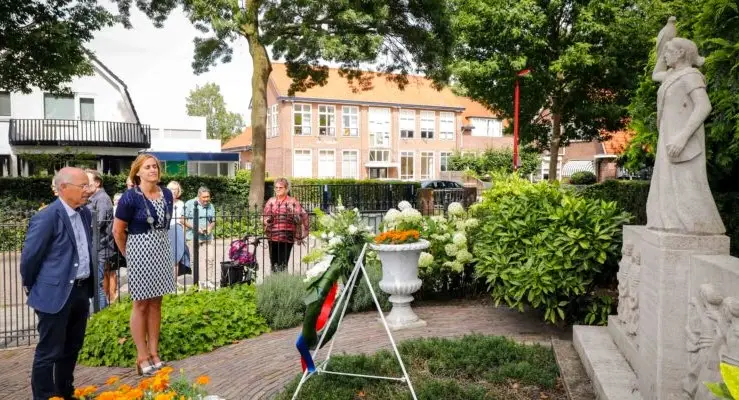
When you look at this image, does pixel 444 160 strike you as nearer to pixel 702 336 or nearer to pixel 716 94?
pixel 716 94

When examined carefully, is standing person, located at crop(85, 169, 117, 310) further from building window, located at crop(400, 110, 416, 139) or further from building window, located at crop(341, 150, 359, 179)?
building window, located at crop(400, 110, 416, 139)

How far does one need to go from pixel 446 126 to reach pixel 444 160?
349cm

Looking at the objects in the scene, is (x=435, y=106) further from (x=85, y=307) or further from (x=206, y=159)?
(x=85, y=307)

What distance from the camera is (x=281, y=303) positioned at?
6.84 metres

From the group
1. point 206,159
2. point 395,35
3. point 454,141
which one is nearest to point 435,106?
point 454,141

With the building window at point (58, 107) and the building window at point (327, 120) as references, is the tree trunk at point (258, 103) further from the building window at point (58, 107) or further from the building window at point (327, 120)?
the building window at point (327, 120)

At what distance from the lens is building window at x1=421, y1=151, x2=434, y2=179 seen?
52.7 m

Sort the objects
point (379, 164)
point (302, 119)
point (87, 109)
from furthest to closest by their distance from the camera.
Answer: point (379, 164) → point (302, 119) → point (87, 109)

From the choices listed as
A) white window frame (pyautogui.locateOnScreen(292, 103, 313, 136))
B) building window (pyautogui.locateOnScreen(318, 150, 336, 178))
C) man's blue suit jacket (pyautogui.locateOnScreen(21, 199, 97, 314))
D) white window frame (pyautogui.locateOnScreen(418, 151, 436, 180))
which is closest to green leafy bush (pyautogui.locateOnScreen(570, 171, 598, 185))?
white window frame (pyautogui.locateOnScreen(418, 151, 436, 180))

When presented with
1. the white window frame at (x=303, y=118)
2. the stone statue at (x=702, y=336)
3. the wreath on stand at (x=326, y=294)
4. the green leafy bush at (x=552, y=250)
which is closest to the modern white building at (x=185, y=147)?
the white window frame at (x=303, y=118)

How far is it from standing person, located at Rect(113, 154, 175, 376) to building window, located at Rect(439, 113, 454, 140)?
49.2 meters

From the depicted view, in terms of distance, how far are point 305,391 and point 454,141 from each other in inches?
2000

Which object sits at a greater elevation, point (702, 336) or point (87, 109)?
point (87, 109)

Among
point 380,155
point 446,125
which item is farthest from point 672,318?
point 446,125
